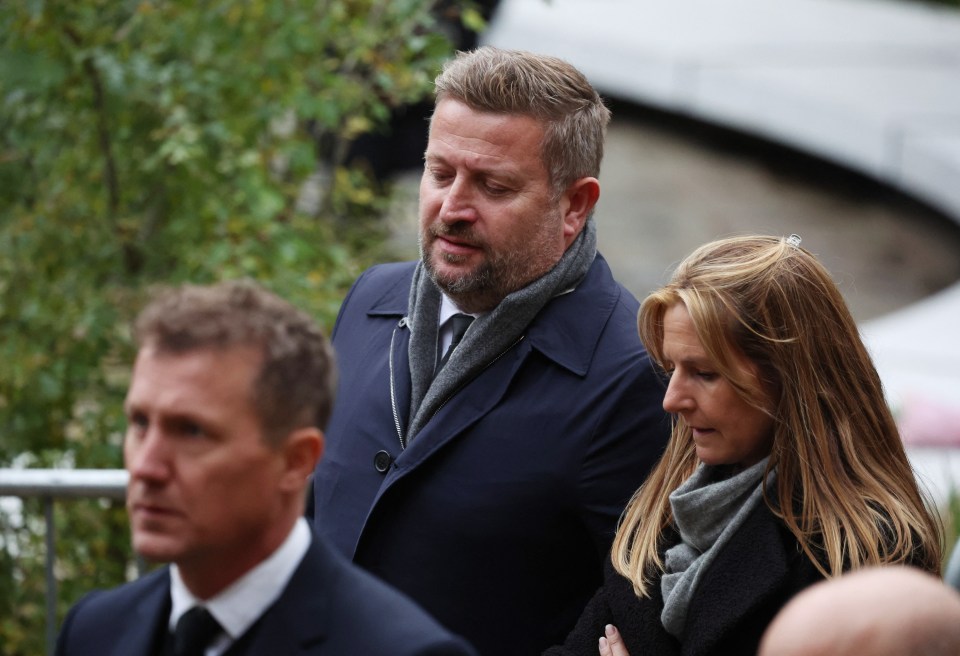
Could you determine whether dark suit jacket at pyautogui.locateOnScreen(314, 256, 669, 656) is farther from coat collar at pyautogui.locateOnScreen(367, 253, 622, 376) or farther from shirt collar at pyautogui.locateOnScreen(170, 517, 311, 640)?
shirt collar at pyautogui.locateOnScreen(170, 517, 311, 640)

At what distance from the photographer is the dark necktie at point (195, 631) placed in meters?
2.17

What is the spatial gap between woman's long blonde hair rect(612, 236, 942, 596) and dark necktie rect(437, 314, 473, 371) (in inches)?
20.3

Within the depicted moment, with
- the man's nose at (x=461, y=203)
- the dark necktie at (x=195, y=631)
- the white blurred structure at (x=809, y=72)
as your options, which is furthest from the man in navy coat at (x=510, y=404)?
the white blurred structure at (x=809, y=72)

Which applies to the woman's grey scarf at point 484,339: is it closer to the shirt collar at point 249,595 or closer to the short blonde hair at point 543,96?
the short blonde hair at point 543,96

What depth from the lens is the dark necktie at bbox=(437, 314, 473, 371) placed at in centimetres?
336

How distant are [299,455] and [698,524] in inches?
41.2

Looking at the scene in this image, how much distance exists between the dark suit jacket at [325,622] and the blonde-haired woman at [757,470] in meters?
0.81

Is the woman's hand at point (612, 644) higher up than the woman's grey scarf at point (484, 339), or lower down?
lower down

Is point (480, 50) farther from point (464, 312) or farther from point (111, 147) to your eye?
point (111, 147)

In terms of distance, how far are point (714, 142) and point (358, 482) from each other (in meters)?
10.8

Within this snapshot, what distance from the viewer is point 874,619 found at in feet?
6.20

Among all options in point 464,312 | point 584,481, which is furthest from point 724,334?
point 464,312

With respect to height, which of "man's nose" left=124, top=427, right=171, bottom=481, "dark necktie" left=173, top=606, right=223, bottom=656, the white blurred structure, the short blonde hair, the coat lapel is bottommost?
the white blurred structure

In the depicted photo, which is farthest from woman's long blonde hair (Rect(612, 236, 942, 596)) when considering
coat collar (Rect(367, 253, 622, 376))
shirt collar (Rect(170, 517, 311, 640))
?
shirt collar (Rect(170, 517, 311, 640))
